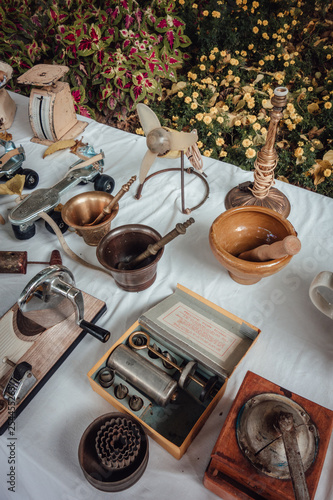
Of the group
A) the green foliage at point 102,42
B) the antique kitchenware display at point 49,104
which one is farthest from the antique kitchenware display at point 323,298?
the green foliage at point 102,42

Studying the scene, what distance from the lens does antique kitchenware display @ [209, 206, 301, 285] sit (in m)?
0.76

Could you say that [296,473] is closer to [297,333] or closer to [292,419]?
Result: [292,419]

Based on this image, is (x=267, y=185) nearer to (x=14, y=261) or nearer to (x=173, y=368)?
(x=173, y=368)

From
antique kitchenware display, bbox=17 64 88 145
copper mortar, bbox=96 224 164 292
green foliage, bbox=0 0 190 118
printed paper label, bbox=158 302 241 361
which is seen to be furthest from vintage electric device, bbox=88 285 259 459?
green foliage, bbox=0 0 190 118

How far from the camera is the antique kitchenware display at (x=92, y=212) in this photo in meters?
0.95

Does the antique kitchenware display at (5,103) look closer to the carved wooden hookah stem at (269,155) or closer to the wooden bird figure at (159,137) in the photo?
the wooden bird figure at (159,137)

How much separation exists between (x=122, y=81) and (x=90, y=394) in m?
1.55

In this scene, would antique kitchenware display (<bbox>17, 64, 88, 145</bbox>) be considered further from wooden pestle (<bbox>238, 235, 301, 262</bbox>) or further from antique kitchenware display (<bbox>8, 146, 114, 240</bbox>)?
wooden pestle (<bbox>238, 235, 301, 262</bbox>)

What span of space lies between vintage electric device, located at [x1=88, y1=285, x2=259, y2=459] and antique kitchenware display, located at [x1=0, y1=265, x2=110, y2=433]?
0.27 ft

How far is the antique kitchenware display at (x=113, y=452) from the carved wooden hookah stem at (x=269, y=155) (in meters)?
A: 0.72

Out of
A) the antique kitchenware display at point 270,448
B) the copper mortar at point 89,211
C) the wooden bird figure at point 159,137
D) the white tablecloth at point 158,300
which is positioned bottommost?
the white tablecloth at point 158,300

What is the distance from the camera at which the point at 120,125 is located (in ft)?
6.80

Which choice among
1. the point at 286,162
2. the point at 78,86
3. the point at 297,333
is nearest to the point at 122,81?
the point at 78,86

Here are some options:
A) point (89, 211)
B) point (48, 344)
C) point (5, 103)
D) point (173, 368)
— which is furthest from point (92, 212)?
point (5, 103)
